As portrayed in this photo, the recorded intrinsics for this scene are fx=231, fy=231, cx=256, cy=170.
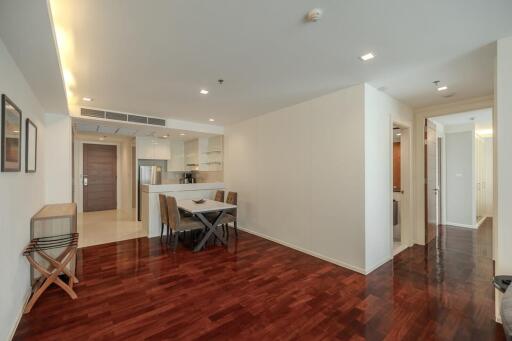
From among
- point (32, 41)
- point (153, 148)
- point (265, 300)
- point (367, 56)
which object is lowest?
point (265, 300)

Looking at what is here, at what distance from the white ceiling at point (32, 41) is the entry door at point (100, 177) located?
5532 millimetres

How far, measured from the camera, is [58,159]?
3922mm

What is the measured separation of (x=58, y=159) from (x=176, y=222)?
2.27m

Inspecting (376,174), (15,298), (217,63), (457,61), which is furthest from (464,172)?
(15,298)

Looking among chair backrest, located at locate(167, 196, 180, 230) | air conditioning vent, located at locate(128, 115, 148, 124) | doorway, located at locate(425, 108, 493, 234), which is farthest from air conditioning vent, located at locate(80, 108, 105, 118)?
doorway, located at locate(425, 108, 493, 234)

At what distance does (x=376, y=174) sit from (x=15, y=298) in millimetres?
4199

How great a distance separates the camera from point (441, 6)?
5.48ft

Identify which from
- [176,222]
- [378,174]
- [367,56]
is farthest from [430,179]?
[176,222]

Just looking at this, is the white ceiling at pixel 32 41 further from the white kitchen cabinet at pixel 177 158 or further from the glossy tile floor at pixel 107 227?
the white kitchen cabinet at pixel 177 158

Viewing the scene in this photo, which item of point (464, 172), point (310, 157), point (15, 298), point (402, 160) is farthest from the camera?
point (464, 172)

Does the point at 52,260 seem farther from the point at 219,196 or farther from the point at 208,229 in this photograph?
the point at 219,196

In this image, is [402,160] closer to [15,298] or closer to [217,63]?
[217,63]

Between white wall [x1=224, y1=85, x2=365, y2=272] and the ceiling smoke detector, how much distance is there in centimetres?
165

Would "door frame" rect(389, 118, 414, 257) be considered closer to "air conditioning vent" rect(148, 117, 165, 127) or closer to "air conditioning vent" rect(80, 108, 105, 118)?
"air conditioning vent" rect(148, 117, 165, 127)
